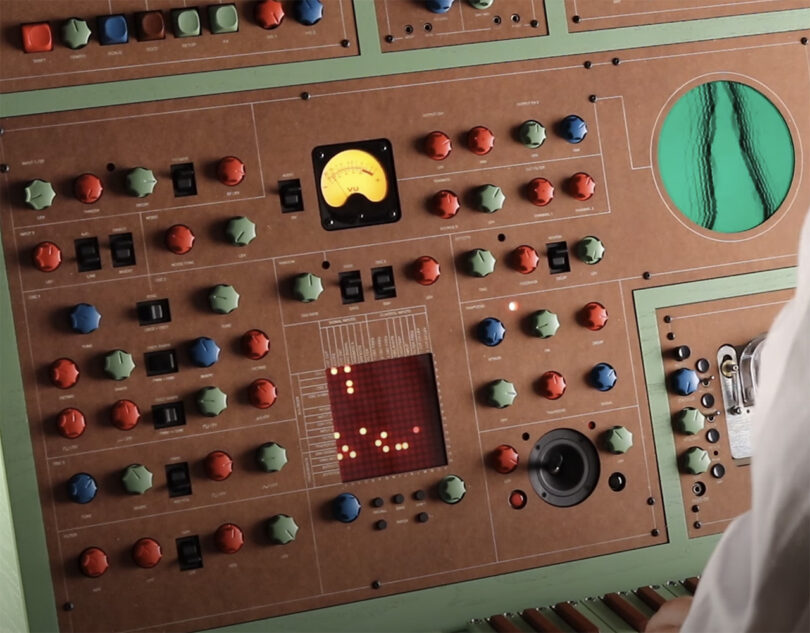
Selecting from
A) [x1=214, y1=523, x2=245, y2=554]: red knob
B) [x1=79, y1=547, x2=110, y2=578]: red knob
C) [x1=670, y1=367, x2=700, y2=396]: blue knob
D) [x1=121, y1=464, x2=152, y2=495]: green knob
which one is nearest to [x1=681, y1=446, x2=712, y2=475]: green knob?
[x1=670, y1=367, x2=700, y2=396]: blue knob

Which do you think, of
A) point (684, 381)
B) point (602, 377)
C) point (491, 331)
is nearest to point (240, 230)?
point (491, 331)

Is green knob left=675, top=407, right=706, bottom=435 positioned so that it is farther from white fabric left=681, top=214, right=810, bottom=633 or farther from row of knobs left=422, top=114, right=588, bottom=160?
white fabric left=681, top=214, right=810, bottom=633

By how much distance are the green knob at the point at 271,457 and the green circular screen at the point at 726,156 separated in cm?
129

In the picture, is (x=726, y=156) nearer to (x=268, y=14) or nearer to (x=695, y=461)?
(x=695, y=461)

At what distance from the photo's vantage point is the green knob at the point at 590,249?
2805 millimetres

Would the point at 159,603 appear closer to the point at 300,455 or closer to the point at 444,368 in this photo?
the point at 300,455

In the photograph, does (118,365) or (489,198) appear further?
(489,198)

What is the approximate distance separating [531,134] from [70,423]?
1.40 m

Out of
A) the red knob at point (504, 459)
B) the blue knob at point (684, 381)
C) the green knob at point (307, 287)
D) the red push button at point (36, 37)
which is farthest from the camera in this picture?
the blue knob at point (684, 381)

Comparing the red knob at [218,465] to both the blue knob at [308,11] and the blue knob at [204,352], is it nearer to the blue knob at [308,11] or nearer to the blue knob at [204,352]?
the blue knob at [204,352]

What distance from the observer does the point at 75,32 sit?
2555 millimetres

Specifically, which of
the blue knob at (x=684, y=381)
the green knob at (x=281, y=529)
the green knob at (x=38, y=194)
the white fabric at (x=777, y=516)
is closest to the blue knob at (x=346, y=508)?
the green knob at (x=281, y=529)

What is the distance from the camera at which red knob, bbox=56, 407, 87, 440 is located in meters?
2.56

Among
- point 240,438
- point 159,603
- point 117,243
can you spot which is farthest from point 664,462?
point 117,243
